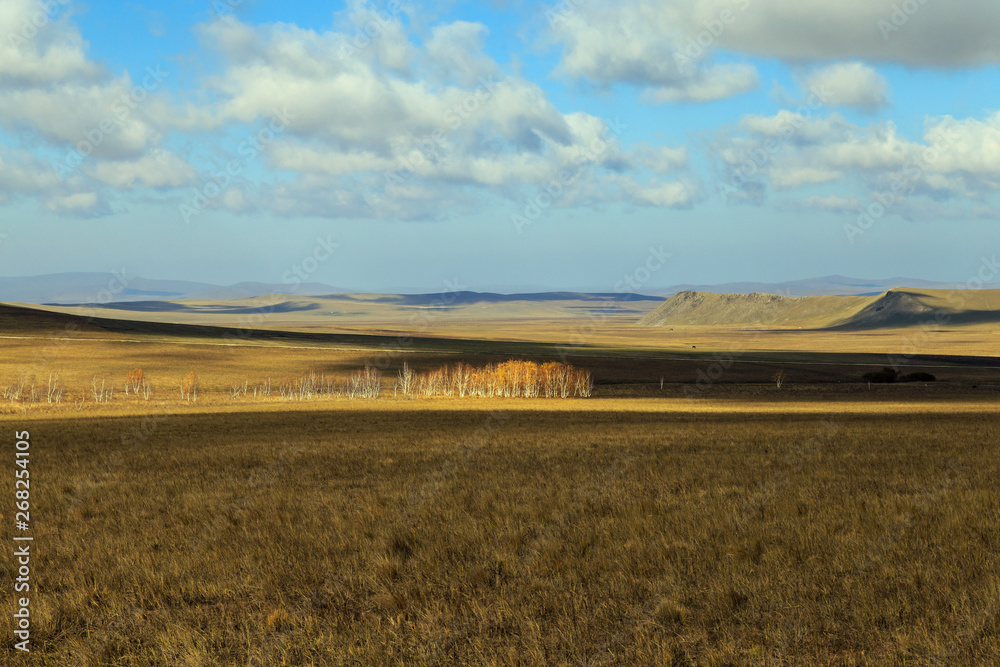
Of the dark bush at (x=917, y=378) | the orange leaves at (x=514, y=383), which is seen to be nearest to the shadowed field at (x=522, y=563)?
the orange leaves at (x=514, y=383)

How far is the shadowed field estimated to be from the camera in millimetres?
6508

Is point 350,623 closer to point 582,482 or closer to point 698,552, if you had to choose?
point 698,552

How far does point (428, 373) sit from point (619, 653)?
90.3 metres

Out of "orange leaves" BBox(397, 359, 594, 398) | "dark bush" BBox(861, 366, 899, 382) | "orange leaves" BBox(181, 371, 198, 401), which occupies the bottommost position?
"orange leaves" BBox(181, 371, 198, 401)

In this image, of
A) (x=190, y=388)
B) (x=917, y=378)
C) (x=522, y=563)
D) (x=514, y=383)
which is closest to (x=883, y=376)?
(x=917, y=378)

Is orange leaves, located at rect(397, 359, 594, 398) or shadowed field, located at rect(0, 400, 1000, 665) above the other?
shadowed field, located at rect(0, 400, 1000, 665)

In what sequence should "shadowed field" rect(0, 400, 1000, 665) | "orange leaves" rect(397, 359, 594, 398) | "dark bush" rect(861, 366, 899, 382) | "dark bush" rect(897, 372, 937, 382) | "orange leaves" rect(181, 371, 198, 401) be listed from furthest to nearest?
"dark bush" rect(861, 366, 899, 382), "dark bush" rect(897, 372, 937, 382), "orange leaves" rect(397, 359, 594, 398), "orange leaves" rect(181, 371, 198, 401), "shadowed field" rect(0, 400, 1000, 665)

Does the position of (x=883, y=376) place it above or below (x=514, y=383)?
above

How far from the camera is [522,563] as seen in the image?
8.96m

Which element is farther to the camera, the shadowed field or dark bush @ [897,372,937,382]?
dark bush @ [897,372,937,382]

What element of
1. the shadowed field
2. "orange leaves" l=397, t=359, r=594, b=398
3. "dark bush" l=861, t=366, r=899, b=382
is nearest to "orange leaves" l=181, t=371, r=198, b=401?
"orange leaves" l=397, t=359, r=594, b=398

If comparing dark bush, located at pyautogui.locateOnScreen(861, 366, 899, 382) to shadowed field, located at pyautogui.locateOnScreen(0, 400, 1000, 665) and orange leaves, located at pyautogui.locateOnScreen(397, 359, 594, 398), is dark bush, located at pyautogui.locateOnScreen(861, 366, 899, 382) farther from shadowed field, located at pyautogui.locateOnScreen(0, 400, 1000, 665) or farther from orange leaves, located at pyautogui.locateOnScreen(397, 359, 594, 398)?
shadowed field, located at pyautogui.locateOnScreen(0, 400, 1000, 665)

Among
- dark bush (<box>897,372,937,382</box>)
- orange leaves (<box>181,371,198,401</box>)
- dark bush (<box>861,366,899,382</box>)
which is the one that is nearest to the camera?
orange leaves (<box>181,371,198,401</box>)

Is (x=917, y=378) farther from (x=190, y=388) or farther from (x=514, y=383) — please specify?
(x=190, y=388)
